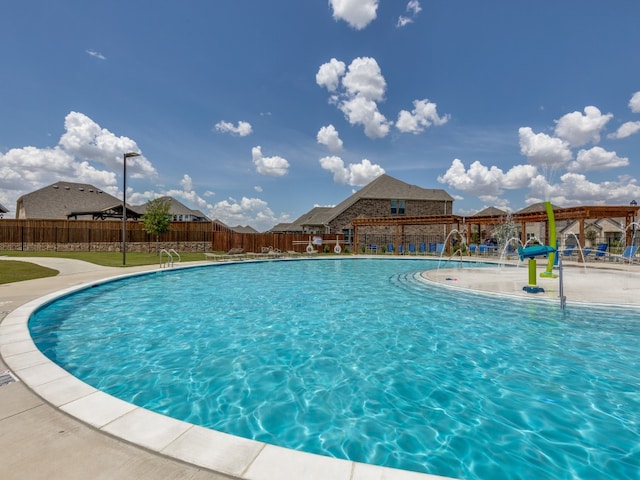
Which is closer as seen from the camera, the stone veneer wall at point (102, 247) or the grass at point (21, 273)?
the grass at point (21, 273)

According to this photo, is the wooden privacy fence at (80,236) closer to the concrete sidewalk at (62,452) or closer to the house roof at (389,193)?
the house roof at (389,193)

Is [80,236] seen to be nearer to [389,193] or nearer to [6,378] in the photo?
[6,378]

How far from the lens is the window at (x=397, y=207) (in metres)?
39.7

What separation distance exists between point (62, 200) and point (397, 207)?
46.1 metres

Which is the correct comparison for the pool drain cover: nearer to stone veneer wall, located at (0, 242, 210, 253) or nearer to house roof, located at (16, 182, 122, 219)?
stone veneer wall, located at (0, 242, 210, 253)

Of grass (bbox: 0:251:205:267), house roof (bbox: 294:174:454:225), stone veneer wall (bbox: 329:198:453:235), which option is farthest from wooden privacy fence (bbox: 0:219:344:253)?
house roof (bbox: 294:174:454:225)

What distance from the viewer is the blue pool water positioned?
10.4ft

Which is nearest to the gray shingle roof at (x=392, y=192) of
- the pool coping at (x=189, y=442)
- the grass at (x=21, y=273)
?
the grass at (x=21, y=273)

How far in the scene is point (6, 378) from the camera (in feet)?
11.8

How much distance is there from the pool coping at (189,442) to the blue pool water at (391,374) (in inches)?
30.6

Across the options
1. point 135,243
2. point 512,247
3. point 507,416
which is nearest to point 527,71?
point 512,247

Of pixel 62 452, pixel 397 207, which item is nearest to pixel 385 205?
pixel 397 207

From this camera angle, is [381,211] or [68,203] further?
[68,203]

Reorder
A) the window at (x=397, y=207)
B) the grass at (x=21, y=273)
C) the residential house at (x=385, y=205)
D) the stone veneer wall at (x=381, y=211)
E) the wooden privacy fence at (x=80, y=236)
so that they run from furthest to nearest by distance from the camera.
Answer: the window at (x=397, y=207)
the residential house at (x=385, y=205)
the stone veneer wall at (x=381, y=211)
the wooden privacy fence at (x=80, y=236)
the grass at (x=21, y=273)
